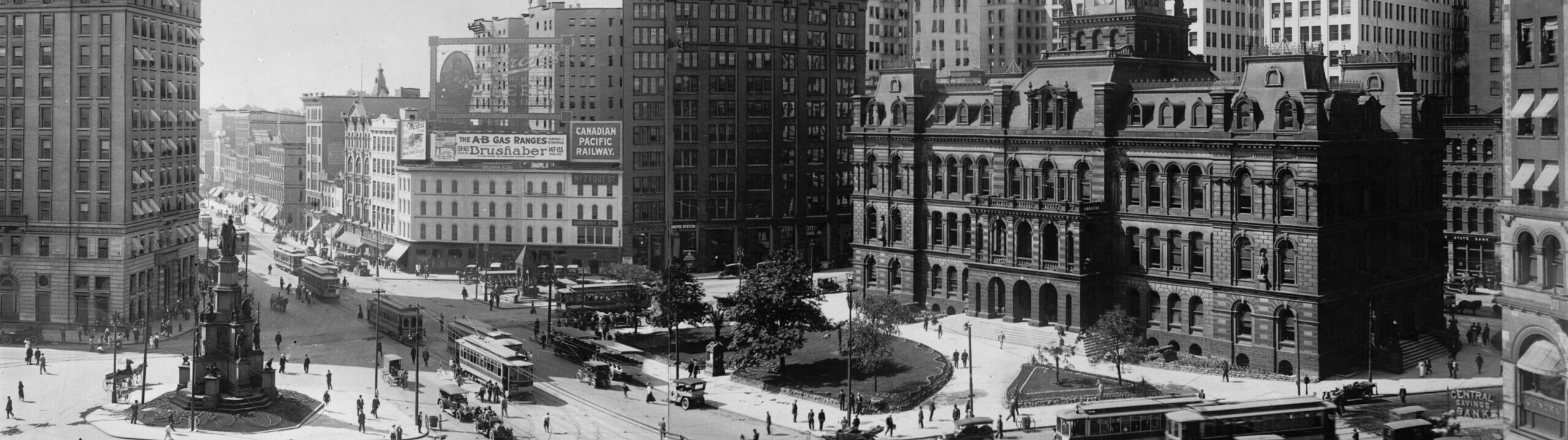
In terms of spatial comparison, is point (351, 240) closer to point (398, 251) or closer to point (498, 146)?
point (398, 251)

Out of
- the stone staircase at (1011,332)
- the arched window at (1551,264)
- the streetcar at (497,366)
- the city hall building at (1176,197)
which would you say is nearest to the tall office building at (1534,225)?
the arched window at (1551,264)

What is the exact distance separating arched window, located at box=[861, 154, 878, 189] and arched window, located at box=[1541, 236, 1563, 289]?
67.6 metres

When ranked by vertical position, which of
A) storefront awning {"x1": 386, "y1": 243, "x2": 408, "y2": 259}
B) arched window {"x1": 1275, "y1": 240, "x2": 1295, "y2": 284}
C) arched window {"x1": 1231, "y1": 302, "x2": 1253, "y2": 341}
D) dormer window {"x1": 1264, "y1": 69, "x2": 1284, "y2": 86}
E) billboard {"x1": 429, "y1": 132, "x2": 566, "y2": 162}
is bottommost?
arched window {"x1": 1231, "y1": 302, "x2": 1253, "y2": 341}

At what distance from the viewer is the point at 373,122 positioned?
504ft

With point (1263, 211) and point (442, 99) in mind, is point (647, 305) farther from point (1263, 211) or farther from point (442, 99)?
point (442, 99)

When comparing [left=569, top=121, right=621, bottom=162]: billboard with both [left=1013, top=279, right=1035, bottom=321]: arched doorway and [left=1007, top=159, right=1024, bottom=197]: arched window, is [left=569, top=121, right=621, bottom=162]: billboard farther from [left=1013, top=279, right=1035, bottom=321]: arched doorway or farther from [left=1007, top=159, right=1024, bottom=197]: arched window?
[left=1013, top=279, right=1035, bottom=321]: arched doorway

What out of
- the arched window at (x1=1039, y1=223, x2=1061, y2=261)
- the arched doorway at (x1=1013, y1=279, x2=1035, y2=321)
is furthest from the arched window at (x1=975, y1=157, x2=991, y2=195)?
the arched doorway at (x1=1013, y1=279, x2=1035, y2=321)

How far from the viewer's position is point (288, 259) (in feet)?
496

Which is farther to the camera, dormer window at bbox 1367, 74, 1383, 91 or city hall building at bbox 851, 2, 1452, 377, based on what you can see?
dormer window at bbox 1367, 74, 1383, 91

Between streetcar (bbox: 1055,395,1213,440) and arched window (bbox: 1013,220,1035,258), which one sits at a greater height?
arched window (bbox: 1013,220,1035,258)

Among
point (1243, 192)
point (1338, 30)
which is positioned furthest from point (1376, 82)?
point (1338, 30)

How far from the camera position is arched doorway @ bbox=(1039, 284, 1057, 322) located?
98875 millimetres

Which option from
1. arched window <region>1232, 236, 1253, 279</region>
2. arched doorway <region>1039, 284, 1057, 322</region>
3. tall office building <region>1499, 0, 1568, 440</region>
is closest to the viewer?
tall office building <region>1499, 0, 1568, 440</region>

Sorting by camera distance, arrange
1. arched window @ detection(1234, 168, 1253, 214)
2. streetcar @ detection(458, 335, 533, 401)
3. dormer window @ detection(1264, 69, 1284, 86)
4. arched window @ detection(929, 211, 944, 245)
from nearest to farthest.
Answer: streetcar @ detection(458, 335, 533, 401)
dormer window @ detection(1264, 69, 1284, 86)
arched window @ detection(1234, 168, 1253, 214)
arched window @ detection(929, 211, 944, 245)
